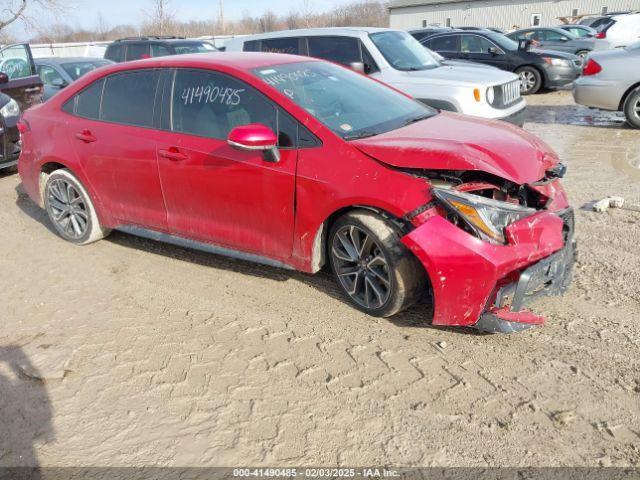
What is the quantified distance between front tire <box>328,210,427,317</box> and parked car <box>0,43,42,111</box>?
7034mm

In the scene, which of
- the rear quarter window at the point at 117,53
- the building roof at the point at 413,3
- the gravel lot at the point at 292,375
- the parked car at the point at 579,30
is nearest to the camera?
the gravel lot at the point at 292,375

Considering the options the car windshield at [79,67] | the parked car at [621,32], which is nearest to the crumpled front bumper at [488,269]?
the car windshield at [79,67]

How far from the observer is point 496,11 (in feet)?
160

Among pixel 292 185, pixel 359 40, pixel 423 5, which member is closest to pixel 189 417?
pixel 292 185

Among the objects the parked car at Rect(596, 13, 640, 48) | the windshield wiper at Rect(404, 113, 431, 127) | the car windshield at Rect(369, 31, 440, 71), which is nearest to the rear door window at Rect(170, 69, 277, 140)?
the windshield wiper at Rect(404, 113, 431, 127)

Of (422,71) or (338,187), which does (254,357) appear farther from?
→ (422,71)

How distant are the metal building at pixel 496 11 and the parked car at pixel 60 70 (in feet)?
138

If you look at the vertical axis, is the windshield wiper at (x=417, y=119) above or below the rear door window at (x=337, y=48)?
below

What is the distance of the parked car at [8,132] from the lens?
25.2ft

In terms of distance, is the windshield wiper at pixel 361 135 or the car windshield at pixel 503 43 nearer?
the windshield wiper at pixel 361 135

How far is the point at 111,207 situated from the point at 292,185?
1.99 m

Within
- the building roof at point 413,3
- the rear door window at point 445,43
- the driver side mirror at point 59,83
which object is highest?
the building roof at point 413,3

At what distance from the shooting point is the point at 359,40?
8.02 metres

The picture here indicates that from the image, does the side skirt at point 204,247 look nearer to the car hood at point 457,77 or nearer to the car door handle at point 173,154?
the car door handle at point 173,154
